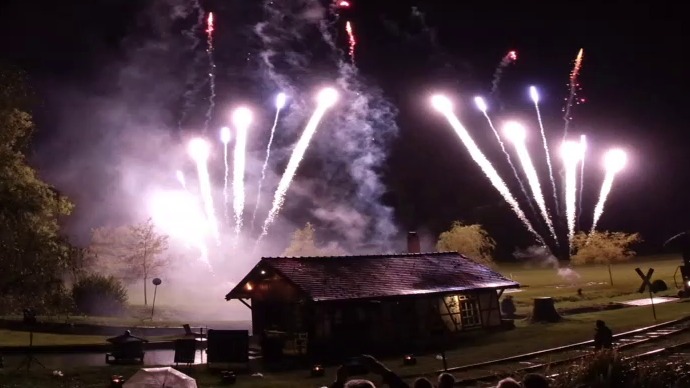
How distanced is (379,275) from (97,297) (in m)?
33.8

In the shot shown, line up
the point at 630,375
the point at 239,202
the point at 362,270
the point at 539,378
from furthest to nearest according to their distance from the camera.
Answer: the point at 239,202
the point at 362,270
the point at 630,375
the point at 539,378

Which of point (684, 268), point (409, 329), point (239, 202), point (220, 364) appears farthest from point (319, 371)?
point (239, 202)

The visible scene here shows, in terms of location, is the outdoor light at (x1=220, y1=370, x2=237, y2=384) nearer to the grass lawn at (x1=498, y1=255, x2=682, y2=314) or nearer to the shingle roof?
the shingle roof

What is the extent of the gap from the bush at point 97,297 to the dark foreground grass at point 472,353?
106ft

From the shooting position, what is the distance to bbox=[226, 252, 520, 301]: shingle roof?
27125mm

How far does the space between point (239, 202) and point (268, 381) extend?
251 feet

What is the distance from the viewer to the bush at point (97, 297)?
1981 inches

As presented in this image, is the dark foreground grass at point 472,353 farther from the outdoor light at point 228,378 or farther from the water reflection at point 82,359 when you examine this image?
the water reflection at point 82,359

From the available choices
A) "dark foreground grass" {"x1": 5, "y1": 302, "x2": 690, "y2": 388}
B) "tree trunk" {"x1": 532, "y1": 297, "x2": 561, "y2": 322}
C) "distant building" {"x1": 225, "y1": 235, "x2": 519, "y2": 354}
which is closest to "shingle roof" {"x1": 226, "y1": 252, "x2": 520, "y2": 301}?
"distant building" {"x1": 225, "y1": 235, "x2": 519, "y2": 354}

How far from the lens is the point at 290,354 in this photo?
2636 centimetres

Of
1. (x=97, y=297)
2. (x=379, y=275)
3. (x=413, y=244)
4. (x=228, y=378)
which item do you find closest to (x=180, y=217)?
(x=97, y=297)

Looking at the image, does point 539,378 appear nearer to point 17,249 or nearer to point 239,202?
point 17,249

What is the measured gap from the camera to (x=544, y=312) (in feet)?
110

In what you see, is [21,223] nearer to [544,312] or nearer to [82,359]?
[82,359]
